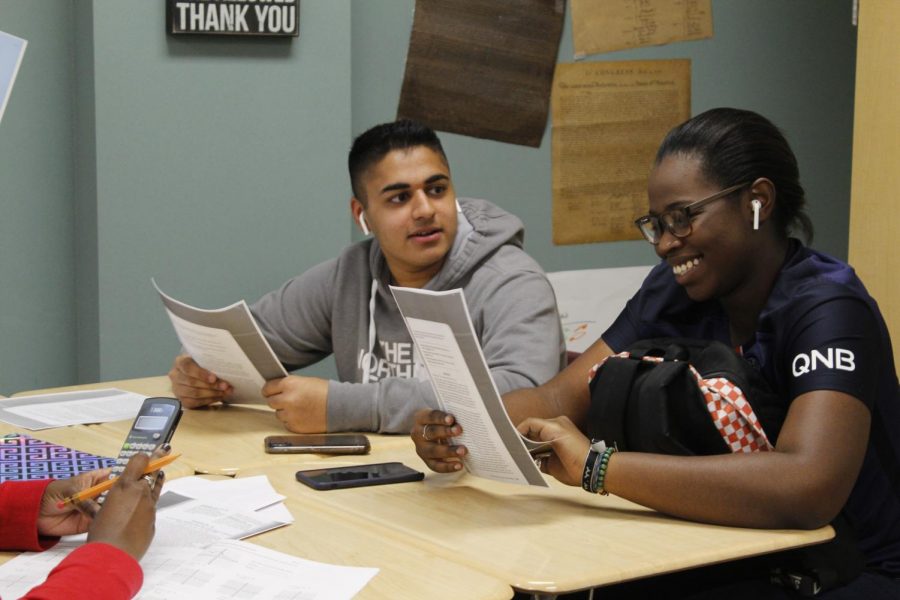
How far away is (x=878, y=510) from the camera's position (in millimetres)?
1827

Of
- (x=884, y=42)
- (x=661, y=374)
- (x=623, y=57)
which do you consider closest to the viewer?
(x=661, y=374)

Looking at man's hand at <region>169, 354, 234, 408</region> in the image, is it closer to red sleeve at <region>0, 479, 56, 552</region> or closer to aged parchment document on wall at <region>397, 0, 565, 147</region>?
red sleeve at <region>0, 479, 56, 552</region>

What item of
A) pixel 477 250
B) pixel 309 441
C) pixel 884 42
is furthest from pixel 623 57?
pixel 309 441

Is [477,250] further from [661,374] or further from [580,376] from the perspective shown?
[661,374]

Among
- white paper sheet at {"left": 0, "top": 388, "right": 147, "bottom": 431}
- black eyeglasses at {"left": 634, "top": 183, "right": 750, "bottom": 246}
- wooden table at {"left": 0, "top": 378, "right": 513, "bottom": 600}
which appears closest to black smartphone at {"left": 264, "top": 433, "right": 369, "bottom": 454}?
wooden table at {"left": 0, "top": 378, "right": 513, "bottom": 600}

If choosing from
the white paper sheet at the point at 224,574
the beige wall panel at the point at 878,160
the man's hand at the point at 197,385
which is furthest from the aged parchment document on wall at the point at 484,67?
the white paper sheet at the point at 224,574

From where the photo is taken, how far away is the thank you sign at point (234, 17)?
3213mm

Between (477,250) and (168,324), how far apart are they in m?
1.15

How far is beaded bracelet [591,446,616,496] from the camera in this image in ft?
5.66

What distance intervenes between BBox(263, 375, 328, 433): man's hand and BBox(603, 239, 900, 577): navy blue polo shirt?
0.84m

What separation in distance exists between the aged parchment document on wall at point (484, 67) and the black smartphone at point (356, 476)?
6.29 feet

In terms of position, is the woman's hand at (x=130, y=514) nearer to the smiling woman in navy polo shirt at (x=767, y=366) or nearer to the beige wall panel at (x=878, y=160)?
the smiling woman in navy polo shirt at (x=767, y=366)

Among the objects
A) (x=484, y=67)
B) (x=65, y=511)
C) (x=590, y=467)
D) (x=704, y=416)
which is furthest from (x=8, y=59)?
(x=484, y=67)

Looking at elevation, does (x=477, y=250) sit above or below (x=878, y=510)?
above
